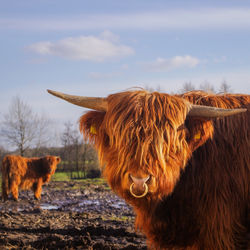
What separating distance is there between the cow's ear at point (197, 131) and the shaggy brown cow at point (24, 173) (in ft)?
34.9

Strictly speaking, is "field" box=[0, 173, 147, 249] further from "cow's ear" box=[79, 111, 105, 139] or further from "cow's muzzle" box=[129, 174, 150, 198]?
"cow's muzzle" box=[129, 174, 150, 198]

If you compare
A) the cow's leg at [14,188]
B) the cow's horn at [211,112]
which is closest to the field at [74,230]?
the cow's horn at [211,112]

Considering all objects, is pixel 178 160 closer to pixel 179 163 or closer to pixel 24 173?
pixel 179 163

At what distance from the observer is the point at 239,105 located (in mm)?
3154

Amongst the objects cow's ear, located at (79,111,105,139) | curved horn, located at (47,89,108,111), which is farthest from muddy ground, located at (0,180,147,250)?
curved horn, located at (47,89,108,111)

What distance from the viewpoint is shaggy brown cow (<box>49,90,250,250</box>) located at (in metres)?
2.47

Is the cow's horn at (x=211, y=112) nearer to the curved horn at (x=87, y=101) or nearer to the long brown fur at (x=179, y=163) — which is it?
the long brown fur at (x=179, y=163)

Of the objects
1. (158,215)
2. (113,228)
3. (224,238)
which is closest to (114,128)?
(158,215)

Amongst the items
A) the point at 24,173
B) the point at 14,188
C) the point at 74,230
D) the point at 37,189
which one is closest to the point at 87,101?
the point at 74,230

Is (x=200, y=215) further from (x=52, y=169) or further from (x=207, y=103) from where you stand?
(x=52, y=169)

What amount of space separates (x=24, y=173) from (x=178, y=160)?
11571 mm

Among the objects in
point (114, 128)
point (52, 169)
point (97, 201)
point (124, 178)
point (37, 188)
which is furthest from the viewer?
point (52, 169)

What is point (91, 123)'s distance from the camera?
2.96m

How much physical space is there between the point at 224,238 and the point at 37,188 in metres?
11.2
